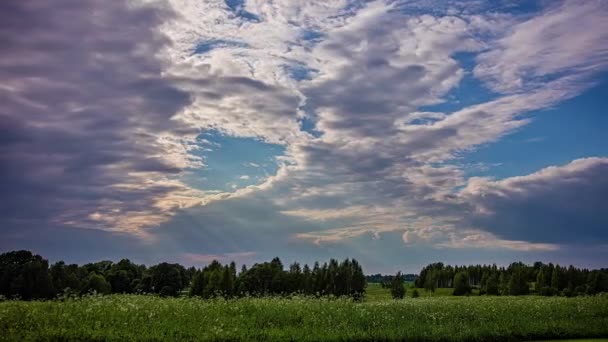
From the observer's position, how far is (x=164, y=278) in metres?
62.0

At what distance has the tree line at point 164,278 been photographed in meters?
42.9

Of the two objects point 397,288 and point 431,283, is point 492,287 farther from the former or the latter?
point 397,288

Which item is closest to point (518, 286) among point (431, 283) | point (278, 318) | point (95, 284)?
point (431, 283)

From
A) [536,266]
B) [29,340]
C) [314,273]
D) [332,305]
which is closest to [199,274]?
[314,273]

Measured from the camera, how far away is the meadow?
17.0 meters

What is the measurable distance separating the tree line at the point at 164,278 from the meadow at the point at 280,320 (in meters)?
14.0

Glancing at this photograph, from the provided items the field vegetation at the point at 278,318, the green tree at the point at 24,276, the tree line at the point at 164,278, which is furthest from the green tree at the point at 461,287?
the green tree at the point at 24,276

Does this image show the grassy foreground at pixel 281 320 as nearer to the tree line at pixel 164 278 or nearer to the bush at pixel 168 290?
the tree line at pixel 164 278

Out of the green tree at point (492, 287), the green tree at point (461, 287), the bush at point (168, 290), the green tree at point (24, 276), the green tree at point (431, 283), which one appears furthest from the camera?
the green tree at point (431, 283)

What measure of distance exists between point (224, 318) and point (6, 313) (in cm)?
732

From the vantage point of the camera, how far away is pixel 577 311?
2719cm

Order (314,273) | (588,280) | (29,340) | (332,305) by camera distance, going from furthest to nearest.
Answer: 1. (588,280)
2. (314,273)
3. (332,305)
4. (29,340)

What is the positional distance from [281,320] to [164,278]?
4516cm

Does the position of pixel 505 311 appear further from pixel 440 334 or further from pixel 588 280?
pixel 588 280
